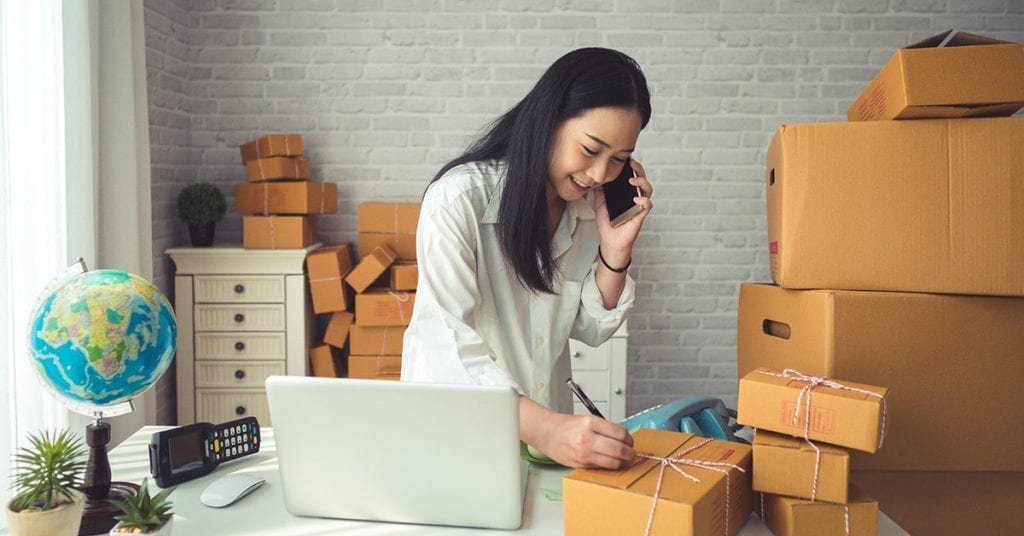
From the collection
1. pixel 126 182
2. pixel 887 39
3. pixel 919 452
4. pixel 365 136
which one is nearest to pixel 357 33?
pixel 365 136

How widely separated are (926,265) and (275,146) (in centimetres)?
243

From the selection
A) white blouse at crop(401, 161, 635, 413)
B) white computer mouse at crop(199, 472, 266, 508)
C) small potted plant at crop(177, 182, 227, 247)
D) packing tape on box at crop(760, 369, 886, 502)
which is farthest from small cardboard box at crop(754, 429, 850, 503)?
small potted plant at crop(177, 182, 227, 247)

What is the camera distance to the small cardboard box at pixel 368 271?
3.19 meters

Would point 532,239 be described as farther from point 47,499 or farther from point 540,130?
point 47,499

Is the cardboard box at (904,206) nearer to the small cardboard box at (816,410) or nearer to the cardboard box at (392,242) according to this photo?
the small cardboard box at (816,410)

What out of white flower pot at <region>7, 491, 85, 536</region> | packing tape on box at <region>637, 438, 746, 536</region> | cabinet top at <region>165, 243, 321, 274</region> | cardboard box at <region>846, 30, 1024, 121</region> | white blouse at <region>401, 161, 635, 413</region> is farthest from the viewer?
cabinet top at <region>165, 243, 321, 274</region>

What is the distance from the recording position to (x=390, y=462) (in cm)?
113

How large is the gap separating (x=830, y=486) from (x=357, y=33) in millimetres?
2904

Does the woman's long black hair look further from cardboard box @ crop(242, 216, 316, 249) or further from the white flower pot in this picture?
cardboard box @ crop(242, 216, 316, 249)

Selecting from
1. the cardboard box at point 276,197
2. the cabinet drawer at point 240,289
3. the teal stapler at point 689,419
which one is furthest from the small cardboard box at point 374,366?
the teal stapler at point 689,419

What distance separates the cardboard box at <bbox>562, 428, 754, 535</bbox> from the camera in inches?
40.4

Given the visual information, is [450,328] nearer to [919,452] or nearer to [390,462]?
[390,462]

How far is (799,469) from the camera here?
115 cm

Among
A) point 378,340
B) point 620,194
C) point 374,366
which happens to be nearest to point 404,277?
point 378,340
